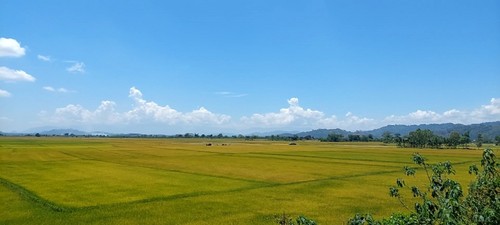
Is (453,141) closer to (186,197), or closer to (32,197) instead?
(186,197)

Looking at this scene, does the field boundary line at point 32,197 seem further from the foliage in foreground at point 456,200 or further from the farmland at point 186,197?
the foliage in foreground at point 456,200

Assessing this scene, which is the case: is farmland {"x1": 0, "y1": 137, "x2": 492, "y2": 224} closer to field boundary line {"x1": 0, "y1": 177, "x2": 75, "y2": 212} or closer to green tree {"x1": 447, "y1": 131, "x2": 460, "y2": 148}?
field boundary line {"x1": 0, "y1": 177, "x2": 75, "y2": 212}

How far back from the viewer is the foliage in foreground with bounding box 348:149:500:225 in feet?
16.1

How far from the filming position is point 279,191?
3098cm

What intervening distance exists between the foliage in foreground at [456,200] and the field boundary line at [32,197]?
875 inches

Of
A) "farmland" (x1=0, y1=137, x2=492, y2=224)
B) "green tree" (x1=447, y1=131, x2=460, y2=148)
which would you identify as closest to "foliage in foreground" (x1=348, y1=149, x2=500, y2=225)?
"farmland" (x1=0, y1=137, x2=492, y2=224)

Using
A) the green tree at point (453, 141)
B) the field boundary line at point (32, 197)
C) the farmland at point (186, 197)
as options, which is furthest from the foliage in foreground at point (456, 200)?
the green tree at point (453, 141)

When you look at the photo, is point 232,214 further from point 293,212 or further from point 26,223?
point 26,223

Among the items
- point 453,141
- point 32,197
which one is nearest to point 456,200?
point 32,197

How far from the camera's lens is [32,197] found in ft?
89.7

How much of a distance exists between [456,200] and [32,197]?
29.2 metres

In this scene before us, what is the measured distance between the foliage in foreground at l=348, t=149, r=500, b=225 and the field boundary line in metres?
22.2

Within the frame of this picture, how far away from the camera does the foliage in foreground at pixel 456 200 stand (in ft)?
16.1

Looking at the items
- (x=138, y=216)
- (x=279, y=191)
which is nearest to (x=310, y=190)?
(x=279, y=191)
